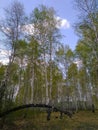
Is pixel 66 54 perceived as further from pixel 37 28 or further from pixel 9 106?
pixel 9 106

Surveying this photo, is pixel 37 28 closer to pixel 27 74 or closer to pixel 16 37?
pixel 16 37

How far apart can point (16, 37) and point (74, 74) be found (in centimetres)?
1472

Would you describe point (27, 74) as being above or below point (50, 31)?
below

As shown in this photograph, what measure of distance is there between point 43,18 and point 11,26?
12.4 feet

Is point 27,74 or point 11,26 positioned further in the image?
point 27,74

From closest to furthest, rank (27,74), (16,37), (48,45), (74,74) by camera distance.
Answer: (16,37) → (48,45) → (27,74) → (74,74)

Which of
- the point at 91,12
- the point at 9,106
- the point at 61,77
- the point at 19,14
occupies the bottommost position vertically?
the point at 9,106

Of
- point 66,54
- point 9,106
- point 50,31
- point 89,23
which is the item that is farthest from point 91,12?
point 66,54

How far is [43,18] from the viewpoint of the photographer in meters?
15.8

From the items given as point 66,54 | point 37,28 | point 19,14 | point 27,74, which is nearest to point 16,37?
point 19,14

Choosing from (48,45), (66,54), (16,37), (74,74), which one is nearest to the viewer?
(16,37)

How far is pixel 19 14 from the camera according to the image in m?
13.6

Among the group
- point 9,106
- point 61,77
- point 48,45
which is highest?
point 48,45

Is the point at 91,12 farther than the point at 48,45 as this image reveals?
No
